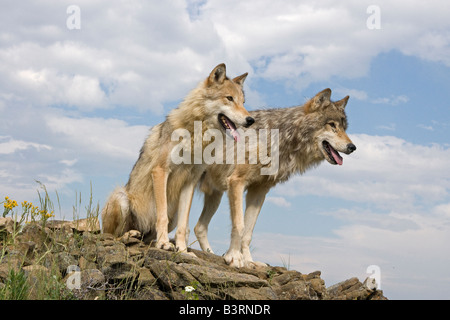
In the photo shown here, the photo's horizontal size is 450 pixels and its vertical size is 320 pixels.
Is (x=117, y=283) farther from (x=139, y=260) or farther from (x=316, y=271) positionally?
(x=316, y=271)

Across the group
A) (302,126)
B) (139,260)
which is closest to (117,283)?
(139,260)

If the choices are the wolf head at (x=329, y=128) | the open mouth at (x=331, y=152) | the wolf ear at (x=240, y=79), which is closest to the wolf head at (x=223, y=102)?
the wolf ear at (x=240, y=79)

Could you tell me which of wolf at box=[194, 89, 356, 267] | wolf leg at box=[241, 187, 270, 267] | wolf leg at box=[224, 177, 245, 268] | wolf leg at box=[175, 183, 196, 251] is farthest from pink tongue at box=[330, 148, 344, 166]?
wolf leg at box=[175, 183, 196, 251]

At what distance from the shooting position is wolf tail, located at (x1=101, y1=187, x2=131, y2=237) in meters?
8.60

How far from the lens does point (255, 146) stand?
917 cm

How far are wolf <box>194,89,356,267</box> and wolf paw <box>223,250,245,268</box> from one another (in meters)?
0.31

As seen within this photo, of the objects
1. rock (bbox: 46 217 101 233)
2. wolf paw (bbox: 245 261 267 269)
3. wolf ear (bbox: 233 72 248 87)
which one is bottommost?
wolf paw (bbox: 245 261 267 269)

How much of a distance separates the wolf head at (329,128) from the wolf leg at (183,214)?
2.74m

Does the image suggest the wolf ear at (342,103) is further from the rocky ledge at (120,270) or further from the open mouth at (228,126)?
the rocky ledge at (120,270)

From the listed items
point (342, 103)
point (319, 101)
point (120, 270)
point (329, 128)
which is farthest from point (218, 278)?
point (342, 103)

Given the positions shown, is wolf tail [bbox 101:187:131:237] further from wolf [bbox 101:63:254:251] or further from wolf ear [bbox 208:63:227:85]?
wolf ear [bbox 208:63:227:85]

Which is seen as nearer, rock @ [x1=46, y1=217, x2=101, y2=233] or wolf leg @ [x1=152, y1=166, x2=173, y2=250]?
rock @ [x1=46, y1=217, x2=101, y2=233]
